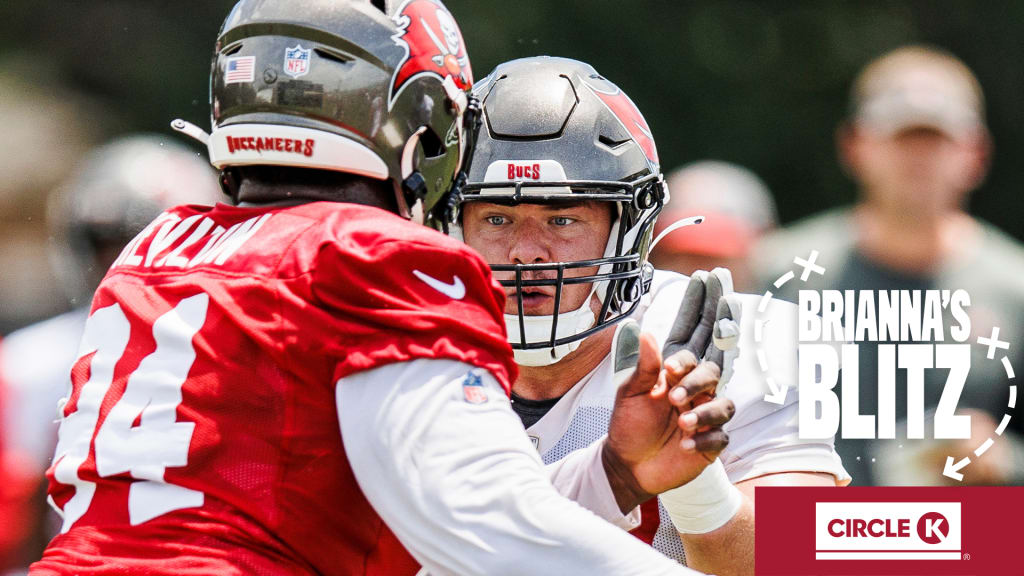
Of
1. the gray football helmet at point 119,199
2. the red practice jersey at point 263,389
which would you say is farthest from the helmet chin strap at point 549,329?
the gray football helmet at point 119,199

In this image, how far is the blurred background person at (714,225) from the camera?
4844 mm

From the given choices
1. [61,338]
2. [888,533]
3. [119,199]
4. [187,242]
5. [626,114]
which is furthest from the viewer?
[119,199]

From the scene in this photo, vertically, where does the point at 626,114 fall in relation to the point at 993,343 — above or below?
above

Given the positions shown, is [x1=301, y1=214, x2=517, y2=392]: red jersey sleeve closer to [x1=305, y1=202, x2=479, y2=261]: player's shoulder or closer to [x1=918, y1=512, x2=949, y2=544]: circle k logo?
[x1=305, y1=202, x2=479, y2=261]: player's shoulder

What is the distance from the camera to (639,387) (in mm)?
2209

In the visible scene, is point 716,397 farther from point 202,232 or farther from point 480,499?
point 202,232

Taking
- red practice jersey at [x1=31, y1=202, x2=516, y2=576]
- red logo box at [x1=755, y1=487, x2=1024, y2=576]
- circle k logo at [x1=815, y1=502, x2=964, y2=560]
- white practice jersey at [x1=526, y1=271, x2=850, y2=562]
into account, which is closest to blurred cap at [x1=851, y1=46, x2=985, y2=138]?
red logo box at [x1=755, y1=487, x2=1024, y2=576]

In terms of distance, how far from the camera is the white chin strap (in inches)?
117

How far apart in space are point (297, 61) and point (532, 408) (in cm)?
117

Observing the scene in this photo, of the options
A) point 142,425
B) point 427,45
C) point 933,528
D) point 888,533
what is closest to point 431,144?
point 427,45

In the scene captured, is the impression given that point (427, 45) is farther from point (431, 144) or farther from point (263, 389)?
point (263, 389)

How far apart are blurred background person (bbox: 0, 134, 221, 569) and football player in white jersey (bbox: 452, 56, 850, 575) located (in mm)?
1205

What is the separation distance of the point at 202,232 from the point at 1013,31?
7.34 m

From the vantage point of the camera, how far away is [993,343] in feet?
14.8
